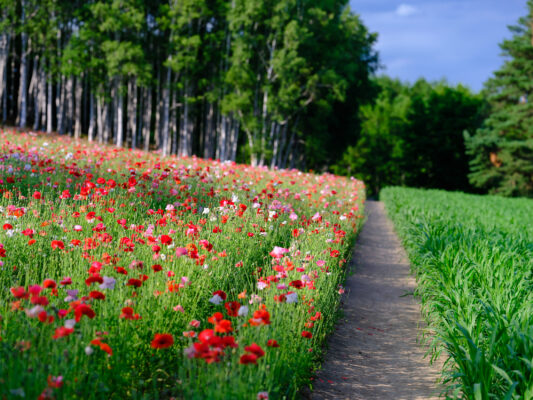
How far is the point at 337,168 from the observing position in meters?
43.9

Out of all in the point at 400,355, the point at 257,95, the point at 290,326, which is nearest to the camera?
the point at 290,326

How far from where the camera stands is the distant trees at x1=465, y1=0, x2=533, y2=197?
3014 cm

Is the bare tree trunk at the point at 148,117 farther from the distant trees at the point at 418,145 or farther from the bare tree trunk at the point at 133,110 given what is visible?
the distant trees at the point at 418,145

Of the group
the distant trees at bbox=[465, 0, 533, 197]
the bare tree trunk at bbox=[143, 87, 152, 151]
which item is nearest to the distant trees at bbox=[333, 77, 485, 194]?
the distant trees at bbox=[465, 0, 533, 197]

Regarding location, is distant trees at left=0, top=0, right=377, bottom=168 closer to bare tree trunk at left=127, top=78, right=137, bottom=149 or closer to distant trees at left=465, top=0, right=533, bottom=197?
bare tree trunk at left=127, top=78, right=137, bottom=149

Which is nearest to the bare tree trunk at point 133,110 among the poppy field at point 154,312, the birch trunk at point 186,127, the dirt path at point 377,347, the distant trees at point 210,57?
the distant trees at point 210,57

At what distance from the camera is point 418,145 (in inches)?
1590

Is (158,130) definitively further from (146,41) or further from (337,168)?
(337,168)

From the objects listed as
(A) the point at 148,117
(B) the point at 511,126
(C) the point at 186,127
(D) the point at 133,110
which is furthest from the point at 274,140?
(B) the point at 511,126

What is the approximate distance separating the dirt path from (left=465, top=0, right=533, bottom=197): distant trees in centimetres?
2829

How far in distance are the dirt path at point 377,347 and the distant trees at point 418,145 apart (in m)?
33.1

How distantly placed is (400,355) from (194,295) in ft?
7.56

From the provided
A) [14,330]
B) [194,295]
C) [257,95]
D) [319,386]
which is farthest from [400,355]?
[257,95]

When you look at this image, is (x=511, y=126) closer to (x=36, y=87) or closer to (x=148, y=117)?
(x=148, y=117)
